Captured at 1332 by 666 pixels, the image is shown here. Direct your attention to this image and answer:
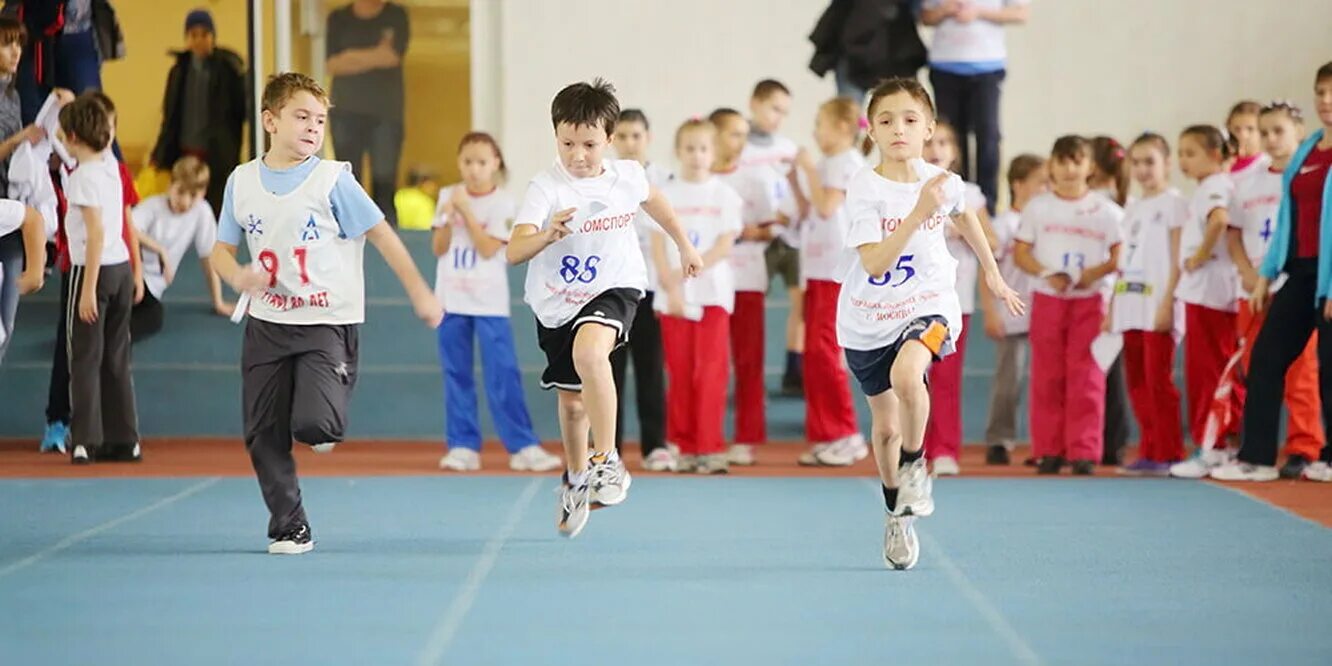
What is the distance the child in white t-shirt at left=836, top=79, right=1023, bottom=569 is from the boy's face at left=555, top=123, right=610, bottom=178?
93 cm

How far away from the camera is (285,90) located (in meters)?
6.07

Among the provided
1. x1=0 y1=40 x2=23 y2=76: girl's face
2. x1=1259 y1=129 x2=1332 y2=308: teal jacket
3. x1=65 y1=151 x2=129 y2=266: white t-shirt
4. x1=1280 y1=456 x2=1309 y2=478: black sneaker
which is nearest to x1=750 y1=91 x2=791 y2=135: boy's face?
x1=1259 y1=129 x2=1332 y2=308: teal jacket

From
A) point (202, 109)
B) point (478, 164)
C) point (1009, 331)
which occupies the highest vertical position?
point (202, 109)

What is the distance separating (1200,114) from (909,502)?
973 cm

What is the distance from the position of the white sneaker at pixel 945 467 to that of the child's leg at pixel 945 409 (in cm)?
4

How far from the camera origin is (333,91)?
13672mm

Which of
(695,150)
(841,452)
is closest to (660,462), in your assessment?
(841,452)

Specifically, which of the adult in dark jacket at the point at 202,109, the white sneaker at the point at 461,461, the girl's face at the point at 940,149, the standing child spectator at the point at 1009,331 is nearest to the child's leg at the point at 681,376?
the white sneaker at the point at 461,461

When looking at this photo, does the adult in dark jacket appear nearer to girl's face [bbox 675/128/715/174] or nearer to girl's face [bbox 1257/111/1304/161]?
girl's face [bbox 675/128/715/174]

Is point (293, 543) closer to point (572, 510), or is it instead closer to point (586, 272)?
point (572, 510)

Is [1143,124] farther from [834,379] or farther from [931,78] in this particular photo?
[834,379]

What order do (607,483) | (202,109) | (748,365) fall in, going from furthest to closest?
(202,109), (748,365), (607,483)

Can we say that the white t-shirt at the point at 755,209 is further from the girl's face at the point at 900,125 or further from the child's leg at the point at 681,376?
the girl's face at the point at 900,125

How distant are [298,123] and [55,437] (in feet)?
15.5
